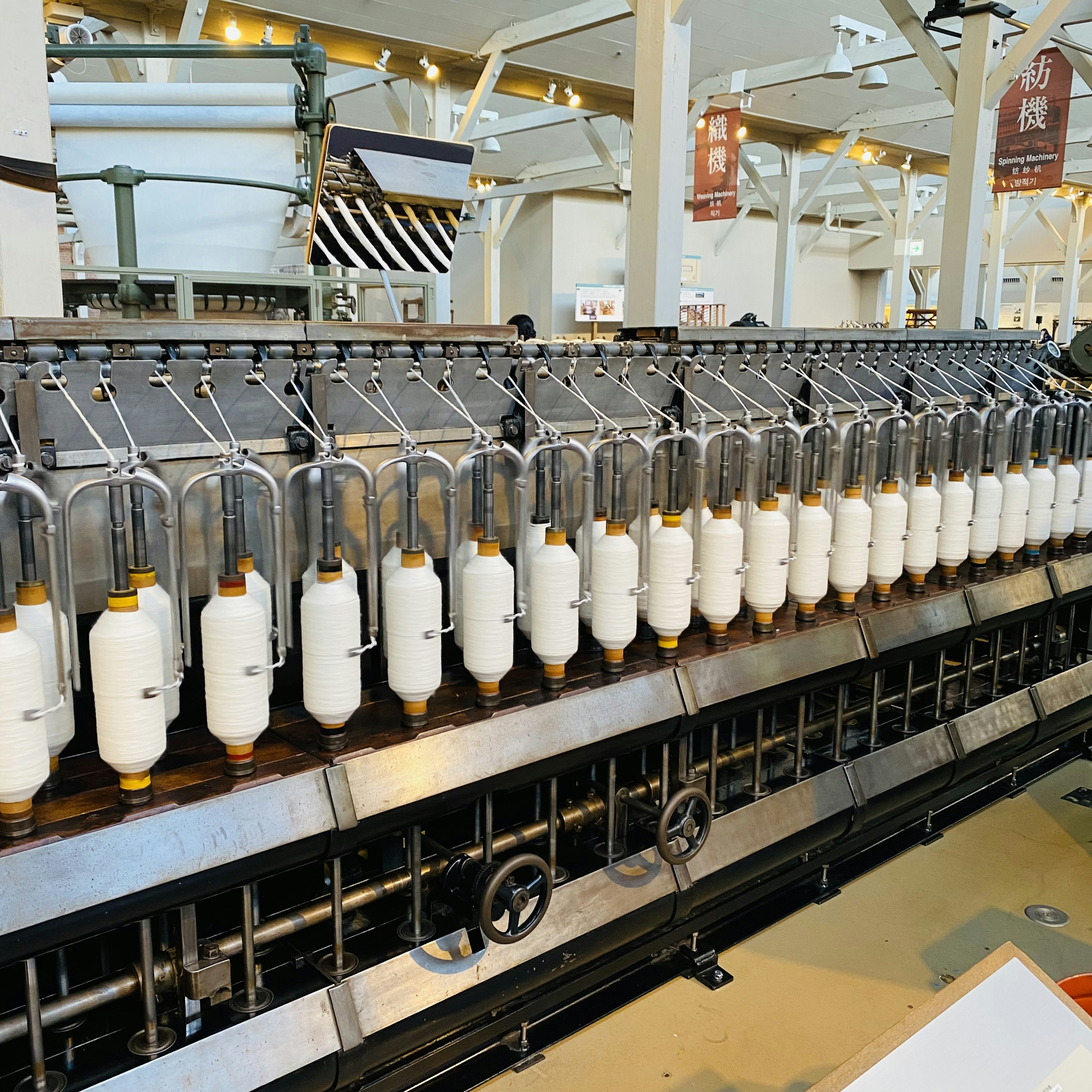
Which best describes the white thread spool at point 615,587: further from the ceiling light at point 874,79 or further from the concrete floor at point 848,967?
the ceiling light at point 874,79

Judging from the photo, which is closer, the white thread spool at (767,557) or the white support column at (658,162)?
the white thread spool at (767,557)

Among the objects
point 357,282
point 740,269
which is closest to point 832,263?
point 740,269

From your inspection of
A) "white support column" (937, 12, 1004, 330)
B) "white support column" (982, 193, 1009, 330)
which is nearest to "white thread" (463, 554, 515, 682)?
"white support column" (937, 12, 1004, 330)

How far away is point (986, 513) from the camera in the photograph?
3041mm

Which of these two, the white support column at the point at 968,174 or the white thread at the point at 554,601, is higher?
the white support column at the point at 968,174

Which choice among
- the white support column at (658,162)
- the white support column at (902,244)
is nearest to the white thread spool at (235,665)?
the white support column at (658,162)

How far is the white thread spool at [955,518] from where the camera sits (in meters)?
2.94

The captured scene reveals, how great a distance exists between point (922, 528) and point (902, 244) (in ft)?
34.6

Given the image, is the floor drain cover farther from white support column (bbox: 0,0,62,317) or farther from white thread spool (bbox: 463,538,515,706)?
white support column (bbox: 0,0,62,317)

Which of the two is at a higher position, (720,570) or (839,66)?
(839,66)

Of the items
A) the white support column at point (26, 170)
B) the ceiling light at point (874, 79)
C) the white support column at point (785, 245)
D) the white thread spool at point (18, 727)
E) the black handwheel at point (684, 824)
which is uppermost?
the ceiling light at point (874, 79)

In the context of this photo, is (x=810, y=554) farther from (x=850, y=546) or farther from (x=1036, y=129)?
(x=1036, y=129)

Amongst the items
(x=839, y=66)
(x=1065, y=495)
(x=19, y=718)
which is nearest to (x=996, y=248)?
(x=839, y=66)

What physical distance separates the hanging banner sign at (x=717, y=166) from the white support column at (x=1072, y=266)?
346 inches
